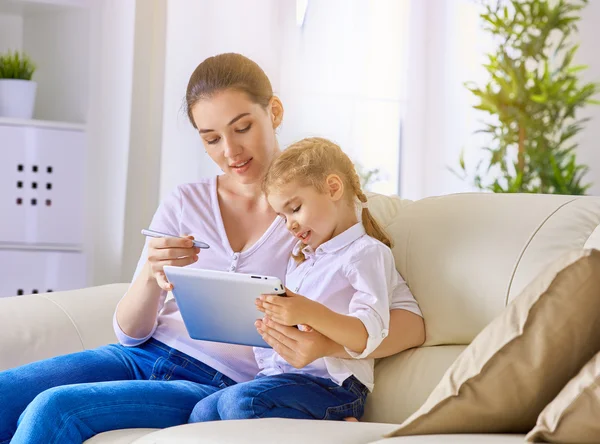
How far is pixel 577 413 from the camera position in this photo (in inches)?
44.3

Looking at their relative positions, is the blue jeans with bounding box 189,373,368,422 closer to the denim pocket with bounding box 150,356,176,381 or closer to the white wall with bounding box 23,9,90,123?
the denim pocket with bounding box 150,356,176,381

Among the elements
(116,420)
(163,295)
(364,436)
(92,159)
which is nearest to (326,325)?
(364,436)

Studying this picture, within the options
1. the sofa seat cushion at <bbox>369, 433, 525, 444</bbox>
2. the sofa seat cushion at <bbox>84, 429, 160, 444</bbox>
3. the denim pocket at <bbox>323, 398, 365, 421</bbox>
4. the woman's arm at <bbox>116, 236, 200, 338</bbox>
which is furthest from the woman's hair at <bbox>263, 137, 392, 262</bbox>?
the sofa seat cushion at <bbox>369, 433, 525, 444</bbox>

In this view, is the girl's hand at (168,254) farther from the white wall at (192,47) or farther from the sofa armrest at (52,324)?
the white wall at (192,47)

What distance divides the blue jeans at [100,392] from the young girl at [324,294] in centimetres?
8

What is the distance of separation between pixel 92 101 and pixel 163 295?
5.67 ft

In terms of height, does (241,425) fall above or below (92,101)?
below

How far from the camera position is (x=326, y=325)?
5.14 feet

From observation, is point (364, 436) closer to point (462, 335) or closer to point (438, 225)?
point (462, 335)

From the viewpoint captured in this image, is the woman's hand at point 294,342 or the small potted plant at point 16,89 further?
the small potted plant at point 16,89

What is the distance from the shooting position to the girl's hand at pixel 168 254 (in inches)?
68.8

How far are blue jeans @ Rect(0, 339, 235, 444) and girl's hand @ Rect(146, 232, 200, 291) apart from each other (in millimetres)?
190

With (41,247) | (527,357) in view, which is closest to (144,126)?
(41,247)

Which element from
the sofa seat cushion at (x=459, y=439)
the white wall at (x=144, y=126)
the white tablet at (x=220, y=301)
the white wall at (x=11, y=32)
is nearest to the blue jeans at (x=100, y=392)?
the white tablet at (x=220, y=301)
